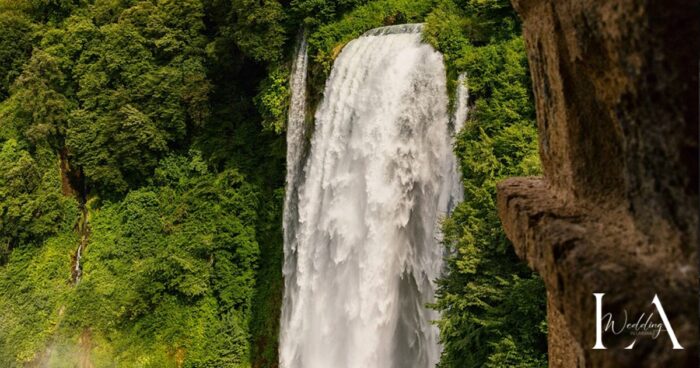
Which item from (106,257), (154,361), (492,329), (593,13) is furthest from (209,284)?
(593,13)

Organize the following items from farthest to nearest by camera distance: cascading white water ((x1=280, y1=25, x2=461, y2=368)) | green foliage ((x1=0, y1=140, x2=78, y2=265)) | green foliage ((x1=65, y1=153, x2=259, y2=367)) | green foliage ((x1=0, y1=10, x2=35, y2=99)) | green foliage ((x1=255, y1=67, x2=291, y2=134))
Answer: green foliage ((x1=0, y1=10, x2=35, y2=99)) → green foliage ((x1=0, y1=140, x2=78, y2=265)) → green foliage ((x1=65, y1=153, x2=259, y2=367)) → green foliage ((x1=255, y1=67, x2=291, y2=134)) → cascading white water ((x1=280, y1=25, x2=461, y2=368))

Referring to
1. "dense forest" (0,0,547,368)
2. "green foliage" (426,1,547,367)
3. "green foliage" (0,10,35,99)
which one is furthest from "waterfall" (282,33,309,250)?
"green foliage" (0,10,35,99)

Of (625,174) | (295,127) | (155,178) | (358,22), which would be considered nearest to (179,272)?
(155,178)

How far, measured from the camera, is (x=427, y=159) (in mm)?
10125

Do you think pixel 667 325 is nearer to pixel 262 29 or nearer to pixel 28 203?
pixel 262 29

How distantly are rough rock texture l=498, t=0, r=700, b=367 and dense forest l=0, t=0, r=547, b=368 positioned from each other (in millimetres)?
11128

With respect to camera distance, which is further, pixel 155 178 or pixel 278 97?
pixel 155 178

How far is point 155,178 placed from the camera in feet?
59.5

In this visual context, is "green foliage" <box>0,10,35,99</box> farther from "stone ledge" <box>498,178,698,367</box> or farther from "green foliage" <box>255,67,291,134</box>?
"stone ledge" <box>498,178,698,367</box>

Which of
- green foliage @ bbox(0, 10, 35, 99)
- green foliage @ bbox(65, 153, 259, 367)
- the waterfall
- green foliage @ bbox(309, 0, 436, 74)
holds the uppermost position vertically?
green foliage @ bbox(0, 10, 35, 99)

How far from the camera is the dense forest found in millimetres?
15438

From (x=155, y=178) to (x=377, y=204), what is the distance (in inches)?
408

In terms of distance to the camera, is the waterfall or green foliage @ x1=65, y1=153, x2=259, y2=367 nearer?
the waterfall

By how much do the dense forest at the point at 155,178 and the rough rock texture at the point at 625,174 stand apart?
11.1 m
